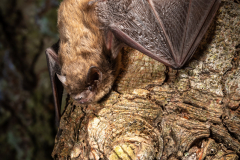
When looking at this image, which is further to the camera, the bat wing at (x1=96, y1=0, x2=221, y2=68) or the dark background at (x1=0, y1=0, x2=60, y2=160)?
the dark background at (x1=0, y1=0, x2=60, y2=160)

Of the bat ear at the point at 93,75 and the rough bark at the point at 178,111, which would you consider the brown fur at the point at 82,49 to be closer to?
the bat ear at the point at 93,75

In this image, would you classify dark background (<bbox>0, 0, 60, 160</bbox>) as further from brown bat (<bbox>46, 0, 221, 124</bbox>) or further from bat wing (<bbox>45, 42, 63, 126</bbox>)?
brown bat (<bbox>46, 0, 221, 124</bbox>)

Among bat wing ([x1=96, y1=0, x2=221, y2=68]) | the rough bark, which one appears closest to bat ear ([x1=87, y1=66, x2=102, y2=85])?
the rough bark

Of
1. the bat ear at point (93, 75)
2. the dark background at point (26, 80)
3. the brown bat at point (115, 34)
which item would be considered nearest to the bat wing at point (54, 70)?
the brown bat at point (115, 34)

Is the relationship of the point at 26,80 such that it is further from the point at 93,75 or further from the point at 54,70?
the point at 93,75

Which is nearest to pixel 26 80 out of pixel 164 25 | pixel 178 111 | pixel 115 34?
pixel 115 34

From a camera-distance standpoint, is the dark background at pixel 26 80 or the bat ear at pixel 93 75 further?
the dark background at pixel 26 80

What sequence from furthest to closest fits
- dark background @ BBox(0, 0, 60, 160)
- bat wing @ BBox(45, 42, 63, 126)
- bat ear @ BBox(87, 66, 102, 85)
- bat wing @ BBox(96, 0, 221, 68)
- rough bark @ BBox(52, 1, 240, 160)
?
dark background @ BBox(0, 0, 60, 160)
bat wing @ BBox(45, 42, 63, 126)
bat ear @ BBox(87, 66, 102, 85)
bat wing @ BBox(96, 0, 221, 68)
rough bark @ BBox(52, 1, 240, 160)

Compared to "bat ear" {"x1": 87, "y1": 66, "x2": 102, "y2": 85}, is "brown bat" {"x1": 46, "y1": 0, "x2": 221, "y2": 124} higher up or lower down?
higher up
